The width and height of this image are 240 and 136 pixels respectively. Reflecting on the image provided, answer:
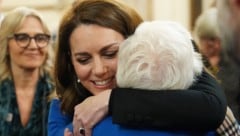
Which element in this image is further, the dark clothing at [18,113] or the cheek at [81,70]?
the dark clothing at [18,113]

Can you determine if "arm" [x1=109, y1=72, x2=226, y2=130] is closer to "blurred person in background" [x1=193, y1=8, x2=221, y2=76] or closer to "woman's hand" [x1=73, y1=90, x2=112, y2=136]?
"woman's hand" [x1=73, y1=90, x2=112, y2=136]

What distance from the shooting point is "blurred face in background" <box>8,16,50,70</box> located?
121 inches

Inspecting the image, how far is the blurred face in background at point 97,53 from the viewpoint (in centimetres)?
169

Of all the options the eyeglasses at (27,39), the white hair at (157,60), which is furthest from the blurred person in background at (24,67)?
the white hair at (157,60)

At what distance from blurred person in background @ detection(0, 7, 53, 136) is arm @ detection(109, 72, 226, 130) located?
1.50 m

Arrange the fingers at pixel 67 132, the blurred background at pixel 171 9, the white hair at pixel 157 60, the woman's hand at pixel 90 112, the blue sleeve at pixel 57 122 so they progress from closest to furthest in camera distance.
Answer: the white hair at pixel 157 60 < the woman's hand at pixel 90 112 < the fingers at pixel 67 132 < the blue sleeve at pixel 57 122 < the blurred background at pixel 171 9

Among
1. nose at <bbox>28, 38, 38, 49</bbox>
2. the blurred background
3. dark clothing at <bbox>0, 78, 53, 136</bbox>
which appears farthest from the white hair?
the blurred background

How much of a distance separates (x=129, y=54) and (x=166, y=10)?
13.4ft

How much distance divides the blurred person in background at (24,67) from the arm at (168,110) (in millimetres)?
1496

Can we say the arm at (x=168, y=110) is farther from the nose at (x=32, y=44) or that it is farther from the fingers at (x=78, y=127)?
the nose at (x=32, y=44)

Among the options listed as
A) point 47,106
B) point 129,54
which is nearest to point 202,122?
point 129,54

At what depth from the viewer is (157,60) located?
4.65ft

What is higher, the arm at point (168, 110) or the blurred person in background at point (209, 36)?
the arm at point (168, 110)

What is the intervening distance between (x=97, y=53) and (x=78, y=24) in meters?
0.14
